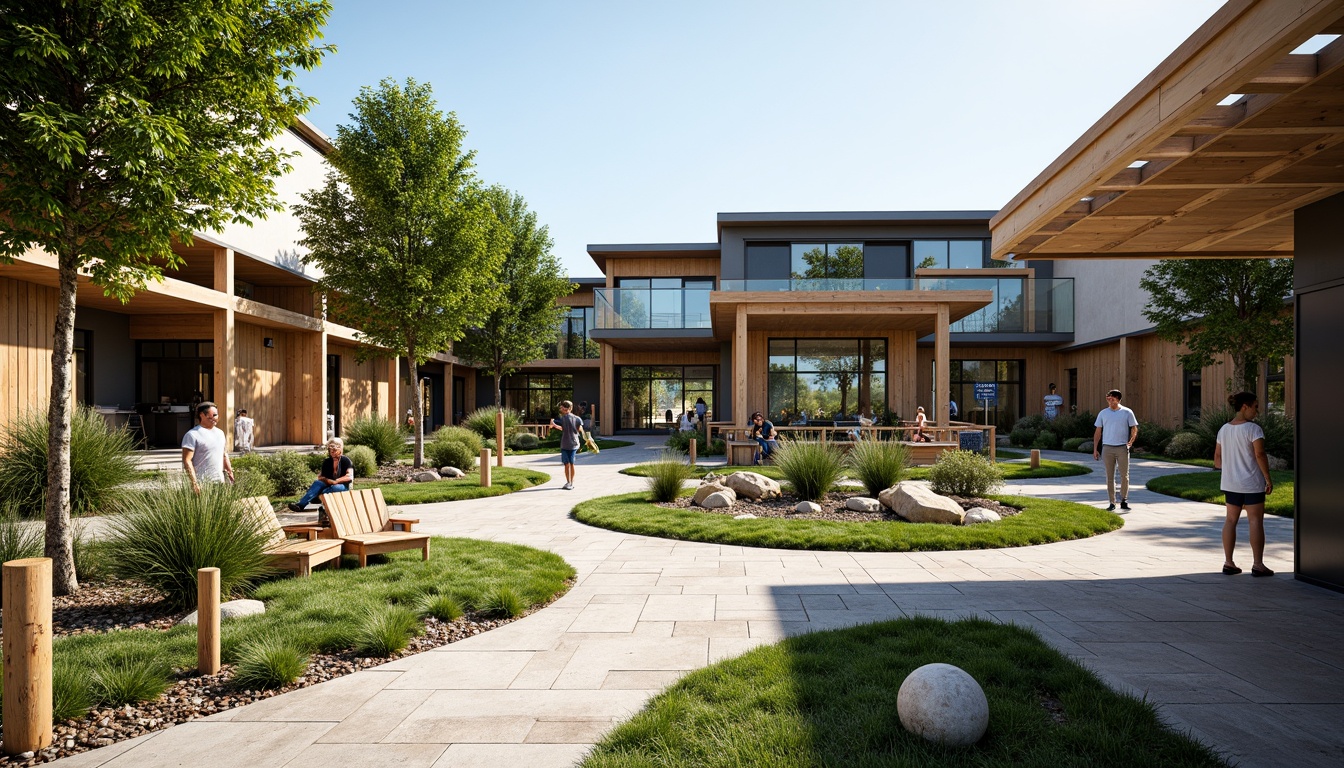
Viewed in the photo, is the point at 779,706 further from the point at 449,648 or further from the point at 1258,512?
the point at 1258,512

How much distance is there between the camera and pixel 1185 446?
17.9 m

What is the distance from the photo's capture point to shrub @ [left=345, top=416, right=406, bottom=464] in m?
15.8

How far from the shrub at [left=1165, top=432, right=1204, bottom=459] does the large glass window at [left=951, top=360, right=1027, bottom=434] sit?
882 centimetres

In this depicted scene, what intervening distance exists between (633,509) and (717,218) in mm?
17288

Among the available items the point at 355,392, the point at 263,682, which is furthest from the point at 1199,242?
the point at 355,392

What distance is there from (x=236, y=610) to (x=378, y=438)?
36.8 feet

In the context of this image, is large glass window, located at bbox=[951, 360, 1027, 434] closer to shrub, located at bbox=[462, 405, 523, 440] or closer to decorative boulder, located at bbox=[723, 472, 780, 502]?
A: shrub, located at bbox=[462, 405, 523, 440]

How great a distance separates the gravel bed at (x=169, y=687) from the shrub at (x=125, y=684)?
1.8 inches

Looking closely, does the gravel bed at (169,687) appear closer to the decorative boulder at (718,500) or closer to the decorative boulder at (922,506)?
the decorative boulder at (718,500)

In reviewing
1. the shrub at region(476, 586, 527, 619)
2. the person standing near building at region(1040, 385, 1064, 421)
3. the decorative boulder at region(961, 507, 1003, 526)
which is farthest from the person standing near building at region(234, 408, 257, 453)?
the person standing near building at region(1040, 385, 1064, 421)

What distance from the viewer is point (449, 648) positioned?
4.72m

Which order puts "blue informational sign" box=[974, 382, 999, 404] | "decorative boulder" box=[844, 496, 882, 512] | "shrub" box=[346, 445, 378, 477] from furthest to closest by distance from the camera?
"blue informational sign" box=[974, 382, 999, 404]
"shrub" box=[346, 445, 378, 477]
"decorative boulder" box=[844, 496, 882, 512]

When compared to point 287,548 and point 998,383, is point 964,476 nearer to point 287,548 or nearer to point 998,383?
point 287,548

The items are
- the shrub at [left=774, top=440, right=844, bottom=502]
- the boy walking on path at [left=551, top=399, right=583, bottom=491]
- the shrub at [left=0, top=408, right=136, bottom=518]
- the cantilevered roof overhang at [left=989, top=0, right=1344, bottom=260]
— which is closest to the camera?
the cantilevered roof overhang at [left=989, top=0, right=1344, bottom=260]
